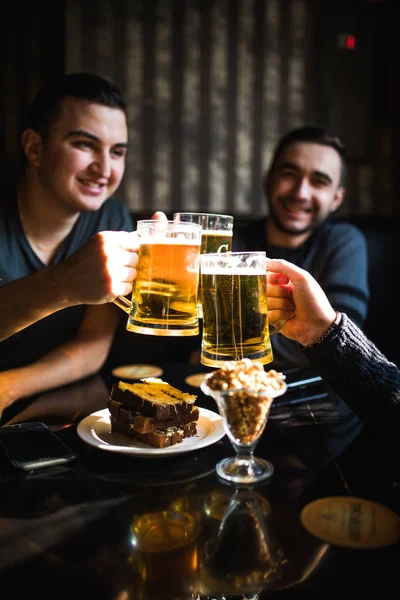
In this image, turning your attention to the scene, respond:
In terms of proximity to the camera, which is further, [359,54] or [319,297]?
[359,54]

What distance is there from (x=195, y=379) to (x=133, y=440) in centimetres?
59

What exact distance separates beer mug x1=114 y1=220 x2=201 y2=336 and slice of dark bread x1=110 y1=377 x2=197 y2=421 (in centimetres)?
13

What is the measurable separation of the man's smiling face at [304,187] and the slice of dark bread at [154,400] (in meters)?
1.65

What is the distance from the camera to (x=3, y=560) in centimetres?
79

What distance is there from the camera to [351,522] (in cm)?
89

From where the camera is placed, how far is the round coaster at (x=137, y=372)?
181 centimetres

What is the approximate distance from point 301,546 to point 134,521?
25 centimetres

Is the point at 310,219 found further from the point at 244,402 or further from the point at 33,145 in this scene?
the point at 244,402

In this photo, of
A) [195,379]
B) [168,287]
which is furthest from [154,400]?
[195,379]

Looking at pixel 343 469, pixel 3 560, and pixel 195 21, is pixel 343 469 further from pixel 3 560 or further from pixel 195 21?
pixel 195 21

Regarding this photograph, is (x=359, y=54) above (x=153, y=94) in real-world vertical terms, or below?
above

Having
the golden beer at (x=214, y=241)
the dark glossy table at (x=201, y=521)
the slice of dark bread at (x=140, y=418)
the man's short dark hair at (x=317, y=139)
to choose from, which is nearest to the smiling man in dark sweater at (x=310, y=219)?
the man's short dark hair at (x=317, y=139)

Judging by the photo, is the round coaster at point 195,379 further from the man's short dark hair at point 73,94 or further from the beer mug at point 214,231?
the man's short dark hair at point 73,94

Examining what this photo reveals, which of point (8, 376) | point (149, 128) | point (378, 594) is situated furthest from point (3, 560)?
point (149, 128)
